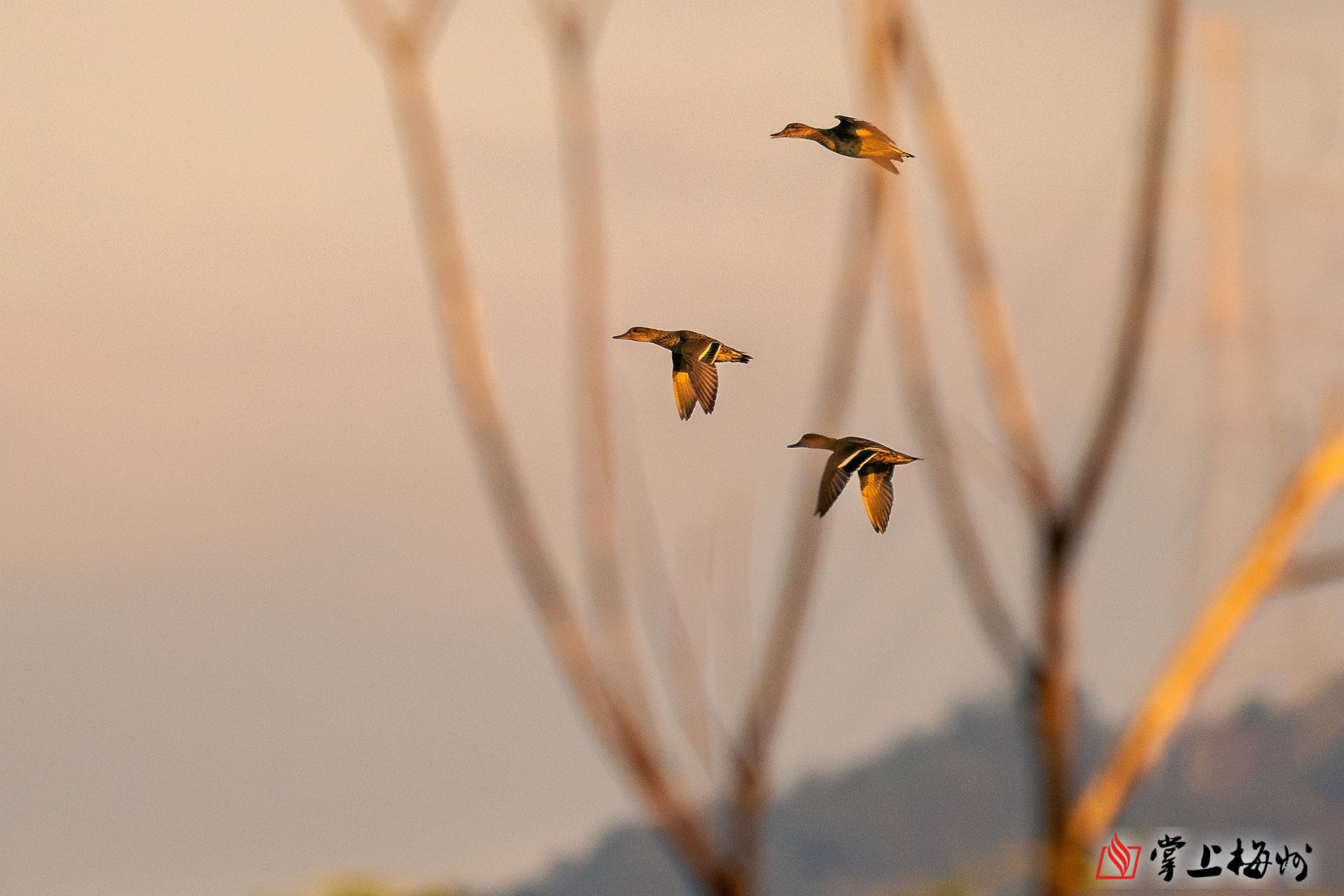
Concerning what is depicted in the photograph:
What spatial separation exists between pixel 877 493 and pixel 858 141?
1012 mm

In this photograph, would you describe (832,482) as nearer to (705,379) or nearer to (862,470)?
(862,470)

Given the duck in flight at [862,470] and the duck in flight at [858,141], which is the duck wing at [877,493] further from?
the duck in flight at [858,141]

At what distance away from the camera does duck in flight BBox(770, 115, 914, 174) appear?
5773mm

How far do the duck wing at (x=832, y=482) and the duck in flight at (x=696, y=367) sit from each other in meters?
0.35

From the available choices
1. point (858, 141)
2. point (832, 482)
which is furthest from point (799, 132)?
point (832, 482)

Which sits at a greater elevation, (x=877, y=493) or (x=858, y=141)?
(x=858, y=141)

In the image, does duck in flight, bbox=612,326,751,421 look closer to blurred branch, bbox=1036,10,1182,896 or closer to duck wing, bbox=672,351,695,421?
duck wing, bbox=672,351,695,421

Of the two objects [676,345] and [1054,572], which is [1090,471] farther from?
[676,345]

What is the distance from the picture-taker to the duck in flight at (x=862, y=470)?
16.8 feet

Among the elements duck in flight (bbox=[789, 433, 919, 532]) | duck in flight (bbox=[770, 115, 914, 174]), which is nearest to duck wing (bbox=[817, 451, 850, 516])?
duck in flight (bbox=[789, 433, 919, 532])

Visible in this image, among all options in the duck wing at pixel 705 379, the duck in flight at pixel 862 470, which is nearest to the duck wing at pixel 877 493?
the duck in flight at pixel 862 470

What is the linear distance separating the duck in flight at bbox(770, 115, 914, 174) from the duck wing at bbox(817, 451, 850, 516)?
3.06ft

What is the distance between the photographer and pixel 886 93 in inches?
275

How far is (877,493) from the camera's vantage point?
5.45 metres
